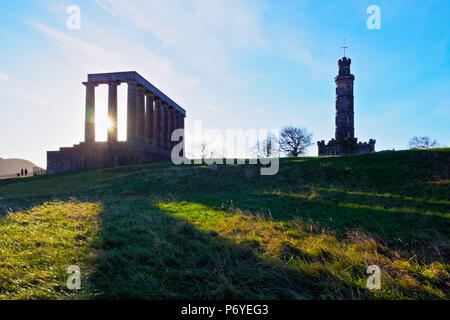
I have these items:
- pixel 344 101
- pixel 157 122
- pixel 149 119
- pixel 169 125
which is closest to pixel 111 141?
pixel 149 119

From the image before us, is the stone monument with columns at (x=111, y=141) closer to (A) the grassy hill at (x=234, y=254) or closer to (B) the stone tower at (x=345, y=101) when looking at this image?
(A) the grassy hill at (x=234, y=254)

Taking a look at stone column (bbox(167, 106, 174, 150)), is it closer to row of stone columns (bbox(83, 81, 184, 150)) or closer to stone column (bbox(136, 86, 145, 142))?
row of stone columns (bbox(83, 81, 184, 150))

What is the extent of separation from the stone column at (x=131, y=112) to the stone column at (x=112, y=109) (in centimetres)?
248

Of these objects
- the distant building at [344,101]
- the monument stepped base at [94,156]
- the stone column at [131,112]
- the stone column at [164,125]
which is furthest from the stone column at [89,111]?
the distant building at [344,101]

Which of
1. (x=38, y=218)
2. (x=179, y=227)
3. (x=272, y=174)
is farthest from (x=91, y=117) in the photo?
(x=179, y=227)

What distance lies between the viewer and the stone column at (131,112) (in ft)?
130

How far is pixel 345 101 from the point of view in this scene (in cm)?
6594

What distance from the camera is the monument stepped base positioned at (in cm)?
3934

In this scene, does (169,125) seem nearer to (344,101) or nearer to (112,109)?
(112,109)

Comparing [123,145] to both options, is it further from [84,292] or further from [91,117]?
[84,292]

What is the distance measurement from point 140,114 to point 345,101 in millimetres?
52103

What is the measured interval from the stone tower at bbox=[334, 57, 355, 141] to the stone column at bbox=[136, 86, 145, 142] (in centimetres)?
4923

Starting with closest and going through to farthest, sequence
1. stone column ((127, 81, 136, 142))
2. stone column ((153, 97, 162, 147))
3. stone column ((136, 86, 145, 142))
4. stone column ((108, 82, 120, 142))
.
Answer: stone column ((127, 81, 136, 142))
stone column ((108, 82, 120, 142))
stone column ((136, 86, 145, 142))
stone column ((153, 97, 162, 147))

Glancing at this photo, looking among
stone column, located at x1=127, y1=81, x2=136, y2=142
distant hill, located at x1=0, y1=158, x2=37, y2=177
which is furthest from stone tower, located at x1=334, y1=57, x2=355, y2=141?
distant hill, located at x1=0, y1=158, x2=37, y2=177
